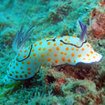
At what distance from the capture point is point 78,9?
4.54 metres

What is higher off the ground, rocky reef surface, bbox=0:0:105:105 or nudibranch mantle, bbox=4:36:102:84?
nudibranch mantle, bbox=4:36:102:84

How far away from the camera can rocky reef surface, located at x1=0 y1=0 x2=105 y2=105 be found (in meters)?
2.44

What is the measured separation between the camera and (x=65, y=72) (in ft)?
8.97

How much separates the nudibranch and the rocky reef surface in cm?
9

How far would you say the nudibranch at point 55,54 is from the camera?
2.76 m

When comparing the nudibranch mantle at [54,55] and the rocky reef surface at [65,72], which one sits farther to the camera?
the nudibranch mantle at [54,55]

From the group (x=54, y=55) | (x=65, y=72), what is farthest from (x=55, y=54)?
(x=65, y=72)

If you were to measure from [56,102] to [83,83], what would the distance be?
37cm

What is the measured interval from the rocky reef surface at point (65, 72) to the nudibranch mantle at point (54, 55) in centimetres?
9

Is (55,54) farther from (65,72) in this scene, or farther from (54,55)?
(65,72)

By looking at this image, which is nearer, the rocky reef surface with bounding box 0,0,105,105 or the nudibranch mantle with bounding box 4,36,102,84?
the rocky reef surface with bounding box 0,0,105,105

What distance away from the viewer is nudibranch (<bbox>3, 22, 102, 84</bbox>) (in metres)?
2.76

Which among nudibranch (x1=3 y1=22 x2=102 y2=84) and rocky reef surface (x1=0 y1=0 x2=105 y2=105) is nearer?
rocky reef surface (x1=0 y1=0 x2=105 y2=105)

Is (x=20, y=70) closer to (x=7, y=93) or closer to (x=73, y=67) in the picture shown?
(x=7, y=93)
